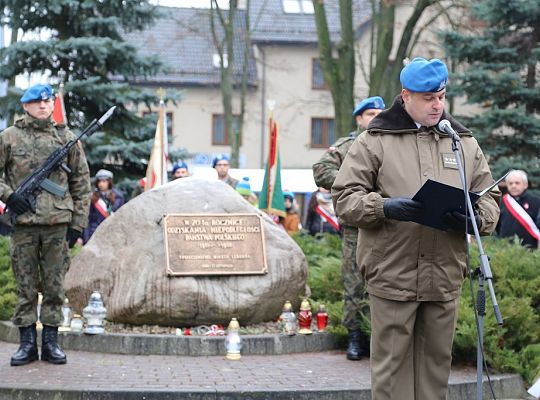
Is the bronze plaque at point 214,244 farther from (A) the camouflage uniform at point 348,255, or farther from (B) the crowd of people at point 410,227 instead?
(B) the crowd of people at point 410,227

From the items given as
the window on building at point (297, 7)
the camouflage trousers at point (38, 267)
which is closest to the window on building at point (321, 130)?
the window on building at point (297, 7)

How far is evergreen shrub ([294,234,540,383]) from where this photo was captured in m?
8.39

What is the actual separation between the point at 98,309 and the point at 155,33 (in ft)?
121

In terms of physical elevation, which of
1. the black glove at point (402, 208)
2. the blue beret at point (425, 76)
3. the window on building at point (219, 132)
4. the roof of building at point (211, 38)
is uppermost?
the roof of building at point (211, 38)

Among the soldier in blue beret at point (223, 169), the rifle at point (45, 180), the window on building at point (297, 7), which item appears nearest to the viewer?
the rifle at point (45, 180)

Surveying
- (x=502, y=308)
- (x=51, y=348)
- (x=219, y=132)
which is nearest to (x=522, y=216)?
(x=502, y=308)

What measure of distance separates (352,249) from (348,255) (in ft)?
0.29

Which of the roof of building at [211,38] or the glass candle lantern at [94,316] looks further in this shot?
→ the roof of building at [211,38]

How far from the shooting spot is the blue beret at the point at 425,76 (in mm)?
5410

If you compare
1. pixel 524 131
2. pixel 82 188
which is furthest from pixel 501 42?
pixel 82 188

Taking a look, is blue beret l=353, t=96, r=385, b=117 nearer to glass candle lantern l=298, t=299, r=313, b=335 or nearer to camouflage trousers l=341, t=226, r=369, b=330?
camouflage trousers l=341, t=226, r=369, b=330

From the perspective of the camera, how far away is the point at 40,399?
7301 millimetres

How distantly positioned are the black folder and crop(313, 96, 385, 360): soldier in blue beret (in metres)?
3.21

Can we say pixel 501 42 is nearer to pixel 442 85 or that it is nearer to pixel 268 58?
pixel 442 85
